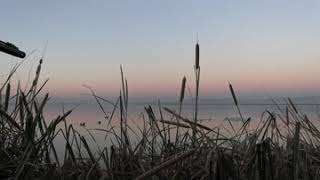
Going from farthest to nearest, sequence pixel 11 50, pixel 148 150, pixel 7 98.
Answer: pixel 148 150
pixel 7 98
pixel 11 50

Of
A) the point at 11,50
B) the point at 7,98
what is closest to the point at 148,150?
the point at 7,98

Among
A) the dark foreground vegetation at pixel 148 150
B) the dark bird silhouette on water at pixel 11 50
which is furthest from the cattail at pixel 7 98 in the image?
the dark bird silhouette on water at pixel 11 50

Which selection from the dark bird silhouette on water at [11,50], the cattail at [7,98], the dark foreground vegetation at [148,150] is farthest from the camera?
the cattail at [7,98]

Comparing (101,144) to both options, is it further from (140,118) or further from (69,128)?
(69,128)

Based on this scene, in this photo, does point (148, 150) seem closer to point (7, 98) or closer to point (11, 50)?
point (7, 98)

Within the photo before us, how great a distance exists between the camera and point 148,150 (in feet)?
10.6

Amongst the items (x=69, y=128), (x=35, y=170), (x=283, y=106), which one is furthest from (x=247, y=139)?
(x=35, y=170)

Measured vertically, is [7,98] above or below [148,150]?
above

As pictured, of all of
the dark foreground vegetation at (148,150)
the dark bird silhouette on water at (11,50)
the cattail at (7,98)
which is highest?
the dark bird silhouette on water at (11,50)

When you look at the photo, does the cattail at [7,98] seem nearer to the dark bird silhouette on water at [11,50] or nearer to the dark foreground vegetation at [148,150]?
the dark foreground vegetation at [148,150]

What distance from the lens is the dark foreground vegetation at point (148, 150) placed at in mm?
2680

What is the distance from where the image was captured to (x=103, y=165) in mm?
3084

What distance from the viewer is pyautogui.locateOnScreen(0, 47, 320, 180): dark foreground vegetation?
2.68 metres

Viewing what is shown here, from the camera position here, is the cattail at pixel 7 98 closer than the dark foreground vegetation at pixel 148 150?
No
